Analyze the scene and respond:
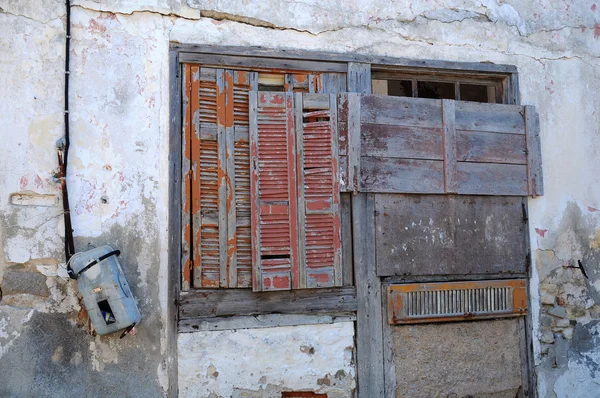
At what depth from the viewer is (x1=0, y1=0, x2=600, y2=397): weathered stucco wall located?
3.55 metres

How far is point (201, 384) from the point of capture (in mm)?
3771

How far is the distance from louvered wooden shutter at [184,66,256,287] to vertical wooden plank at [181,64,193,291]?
0.01 m

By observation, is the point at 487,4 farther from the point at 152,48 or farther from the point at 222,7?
the point at 152,48

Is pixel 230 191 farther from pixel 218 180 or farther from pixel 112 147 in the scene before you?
pixel 112 147

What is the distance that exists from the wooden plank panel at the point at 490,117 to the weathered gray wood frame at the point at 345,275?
391 millimetres

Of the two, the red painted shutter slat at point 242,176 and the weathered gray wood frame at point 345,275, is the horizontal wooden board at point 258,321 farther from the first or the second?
the red painted shutter slat at point 242,176

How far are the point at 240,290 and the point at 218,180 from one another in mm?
759

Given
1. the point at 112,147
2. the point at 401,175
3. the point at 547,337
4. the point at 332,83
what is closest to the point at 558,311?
the point at 547,337

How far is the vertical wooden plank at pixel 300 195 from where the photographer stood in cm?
394

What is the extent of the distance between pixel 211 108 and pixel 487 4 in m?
2.38

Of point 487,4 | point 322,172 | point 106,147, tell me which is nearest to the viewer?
point 106,147

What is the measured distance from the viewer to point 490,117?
175 inches

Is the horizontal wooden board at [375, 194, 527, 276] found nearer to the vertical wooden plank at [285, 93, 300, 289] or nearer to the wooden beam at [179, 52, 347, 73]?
the vertical wooden plank at [285, 93, 300, 289]

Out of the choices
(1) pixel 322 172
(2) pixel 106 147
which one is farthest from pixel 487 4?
(2) pixel 106 147
